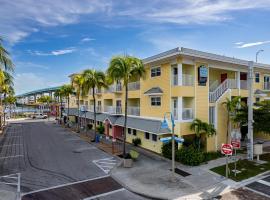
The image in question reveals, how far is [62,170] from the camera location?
705 inches

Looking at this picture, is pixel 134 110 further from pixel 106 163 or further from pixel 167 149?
pixel 106 163

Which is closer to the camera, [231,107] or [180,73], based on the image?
[180,73]

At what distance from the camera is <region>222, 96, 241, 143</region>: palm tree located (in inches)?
848

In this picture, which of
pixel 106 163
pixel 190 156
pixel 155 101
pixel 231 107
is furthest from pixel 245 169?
pixel 106 163

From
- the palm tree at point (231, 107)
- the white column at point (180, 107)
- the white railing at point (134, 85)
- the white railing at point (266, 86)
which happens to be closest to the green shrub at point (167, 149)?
the white column at point (180, 107)

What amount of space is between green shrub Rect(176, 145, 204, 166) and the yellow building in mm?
1686

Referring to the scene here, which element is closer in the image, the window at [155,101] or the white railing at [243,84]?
the window at [155,101]

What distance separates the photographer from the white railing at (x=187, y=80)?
68.7 ft

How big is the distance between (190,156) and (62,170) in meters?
10.8

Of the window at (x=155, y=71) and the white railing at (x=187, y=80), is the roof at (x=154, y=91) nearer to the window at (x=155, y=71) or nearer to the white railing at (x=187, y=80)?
the window at (x=155, y=71)

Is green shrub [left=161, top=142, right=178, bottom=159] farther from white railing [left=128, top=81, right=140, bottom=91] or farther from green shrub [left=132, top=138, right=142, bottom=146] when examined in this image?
white railing [left=128, top=81, right=140, bottom=91]

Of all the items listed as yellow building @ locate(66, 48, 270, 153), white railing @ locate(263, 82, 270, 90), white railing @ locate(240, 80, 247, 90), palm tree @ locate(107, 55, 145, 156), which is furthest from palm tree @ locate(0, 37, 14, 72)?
white railing @ locate(263, 82, 270, 90)

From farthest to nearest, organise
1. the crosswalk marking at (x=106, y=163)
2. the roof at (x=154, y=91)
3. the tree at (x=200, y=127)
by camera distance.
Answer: the roof at (x=154, y=91) → the tree at (x=200, y=127) → the crosswalk marking at (x=106, y=163)

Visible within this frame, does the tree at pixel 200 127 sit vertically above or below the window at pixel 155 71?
below
